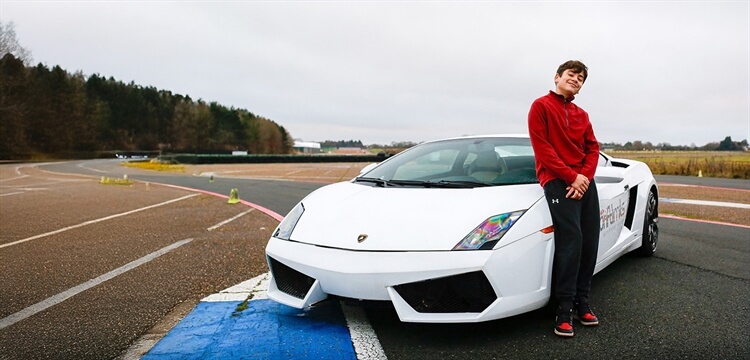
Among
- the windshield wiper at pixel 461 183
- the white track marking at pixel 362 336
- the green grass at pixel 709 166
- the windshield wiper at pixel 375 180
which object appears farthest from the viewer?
the green grass at pixel 709 166

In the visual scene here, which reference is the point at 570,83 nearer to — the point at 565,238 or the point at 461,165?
the point at 565,238

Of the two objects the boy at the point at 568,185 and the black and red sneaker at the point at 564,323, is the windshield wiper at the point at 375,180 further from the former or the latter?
the black and red sneaker at the point at 564,323

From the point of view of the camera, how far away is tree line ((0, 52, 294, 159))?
5584 cm

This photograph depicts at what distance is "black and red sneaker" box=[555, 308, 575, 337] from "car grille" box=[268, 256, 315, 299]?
1.42 metres

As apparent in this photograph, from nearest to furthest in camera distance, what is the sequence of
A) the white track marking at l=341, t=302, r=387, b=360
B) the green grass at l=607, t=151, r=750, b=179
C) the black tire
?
the white track marking at l=341, t=302, r=387, b=360
the black tire
the green grass at l=607, t=151, r=750, b=179

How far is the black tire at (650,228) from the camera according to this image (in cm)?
457

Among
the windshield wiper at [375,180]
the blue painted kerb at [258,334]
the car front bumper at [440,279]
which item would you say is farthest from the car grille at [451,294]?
the windshield wiper at [375,180]

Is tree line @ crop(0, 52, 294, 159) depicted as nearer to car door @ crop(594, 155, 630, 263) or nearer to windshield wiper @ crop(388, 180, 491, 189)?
windshield wiper @ crop(388, 180, 491, 189)

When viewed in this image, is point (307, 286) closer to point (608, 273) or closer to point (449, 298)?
point (449, 298)

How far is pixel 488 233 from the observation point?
8.63ft

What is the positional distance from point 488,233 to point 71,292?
3.23 meters

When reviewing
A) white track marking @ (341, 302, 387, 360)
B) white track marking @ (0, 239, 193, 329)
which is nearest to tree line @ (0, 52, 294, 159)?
white track marking @ (0, 239, 193, 329)

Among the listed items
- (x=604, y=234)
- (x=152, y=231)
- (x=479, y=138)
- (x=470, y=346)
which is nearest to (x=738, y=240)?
(x=604, y=234)

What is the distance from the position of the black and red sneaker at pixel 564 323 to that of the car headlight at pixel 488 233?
2.04ft
